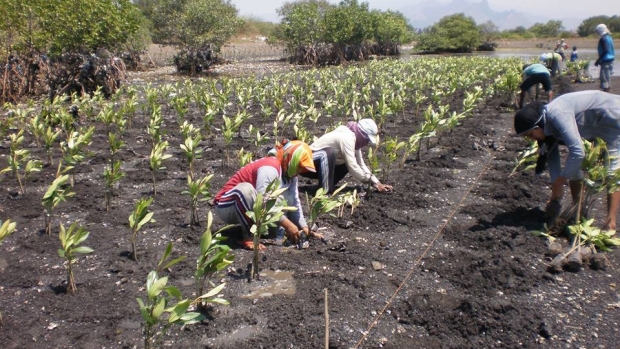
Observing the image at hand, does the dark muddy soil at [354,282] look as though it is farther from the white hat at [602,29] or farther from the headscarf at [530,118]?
the white hat at [602,29]

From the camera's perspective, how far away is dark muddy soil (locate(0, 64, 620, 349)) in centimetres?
272

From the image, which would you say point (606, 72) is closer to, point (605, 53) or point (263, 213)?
point (605, 53)

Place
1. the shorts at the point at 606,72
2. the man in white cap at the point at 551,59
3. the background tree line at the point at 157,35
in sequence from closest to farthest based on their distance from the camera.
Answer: the shorts at the point at 606,72 < the man in white cap at the point at 551,59 < the background tree line at the point at 157,35

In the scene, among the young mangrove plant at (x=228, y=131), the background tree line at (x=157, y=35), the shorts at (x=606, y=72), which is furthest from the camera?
the background tree line at (x=157, y=35)

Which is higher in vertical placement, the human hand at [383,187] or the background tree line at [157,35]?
the background tree line at [157,35]

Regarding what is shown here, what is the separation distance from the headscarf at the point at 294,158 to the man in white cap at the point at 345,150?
95 cm

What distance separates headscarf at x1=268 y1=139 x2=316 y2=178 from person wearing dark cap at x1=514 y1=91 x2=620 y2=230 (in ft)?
5.45

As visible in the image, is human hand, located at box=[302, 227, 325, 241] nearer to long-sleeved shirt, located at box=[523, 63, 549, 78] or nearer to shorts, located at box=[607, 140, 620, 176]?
shorts, located at box=[607, 140, 620, 176]

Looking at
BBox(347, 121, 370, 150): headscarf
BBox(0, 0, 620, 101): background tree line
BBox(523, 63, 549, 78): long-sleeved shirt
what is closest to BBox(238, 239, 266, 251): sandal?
BBox(347, 121, 370, 150): headscarf

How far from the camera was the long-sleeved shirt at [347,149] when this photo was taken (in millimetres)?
4688

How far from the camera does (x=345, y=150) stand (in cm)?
470

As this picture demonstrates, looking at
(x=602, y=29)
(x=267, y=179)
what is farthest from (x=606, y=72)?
(x=267, y=179)

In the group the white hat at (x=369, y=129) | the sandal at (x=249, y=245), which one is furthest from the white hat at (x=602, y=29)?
the sandal at (x=249, y=245)

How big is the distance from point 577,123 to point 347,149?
77.1 inches
